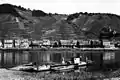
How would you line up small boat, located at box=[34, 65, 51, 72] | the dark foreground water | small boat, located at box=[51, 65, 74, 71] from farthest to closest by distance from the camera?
the dark foreground water
small boat, located at box=[51, 65, 74, 71]
small boat, located at box=[34, 65, 51, 72]

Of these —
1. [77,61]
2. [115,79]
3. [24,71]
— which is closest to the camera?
[115,79]

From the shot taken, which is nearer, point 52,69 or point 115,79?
point 115,79

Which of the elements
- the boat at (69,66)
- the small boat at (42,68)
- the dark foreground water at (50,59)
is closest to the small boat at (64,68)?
the boat at (69,66)

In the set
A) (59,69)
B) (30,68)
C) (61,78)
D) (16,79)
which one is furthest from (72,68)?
(16,79)

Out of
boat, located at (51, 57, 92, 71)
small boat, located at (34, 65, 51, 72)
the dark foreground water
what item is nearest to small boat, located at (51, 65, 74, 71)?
boat, located at (51, 57, 92, 71)

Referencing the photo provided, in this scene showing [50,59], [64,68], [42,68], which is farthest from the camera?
[50,59]

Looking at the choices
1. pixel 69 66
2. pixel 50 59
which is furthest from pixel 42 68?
pixel 50 59

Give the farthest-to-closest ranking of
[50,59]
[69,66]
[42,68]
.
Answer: [50,59] → [69,66] → [42,68]

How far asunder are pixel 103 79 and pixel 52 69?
23858mm

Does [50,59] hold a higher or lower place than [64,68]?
lower

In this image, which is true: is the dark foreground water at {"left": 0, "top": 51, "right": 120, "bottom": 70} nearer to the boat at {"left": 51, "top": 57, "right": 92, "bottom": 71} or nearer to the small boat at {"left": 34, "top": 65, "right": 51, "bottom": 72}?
the boat at {"left": 51, "top": 57, "right": 92, "bottom": 71}

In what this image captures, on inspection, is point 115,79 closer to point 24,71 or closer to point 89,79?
point 89,79

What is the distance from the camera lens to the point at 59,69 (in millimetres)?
83250

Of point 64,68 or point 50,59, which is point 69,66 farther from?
point 50,59
